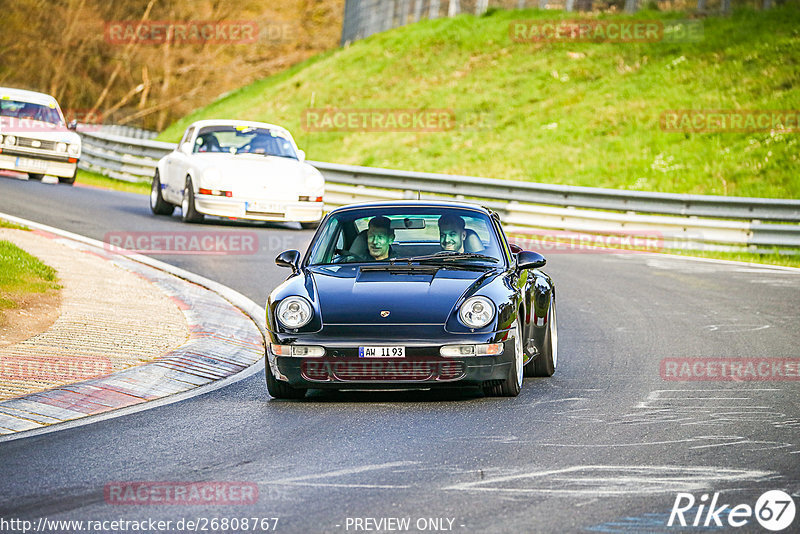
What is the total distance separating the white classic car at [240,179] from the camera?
19094 mm

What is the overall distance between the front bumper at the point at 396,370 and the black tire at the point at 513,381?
0.18 meters

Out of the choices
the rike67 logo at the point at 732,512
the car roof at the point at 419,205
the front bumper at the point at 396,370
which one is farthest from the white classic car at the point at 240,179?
the rike67 logo at the point at 732,512

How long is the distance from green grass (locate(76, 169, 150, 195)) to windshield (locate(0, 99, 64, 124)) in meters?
2.30

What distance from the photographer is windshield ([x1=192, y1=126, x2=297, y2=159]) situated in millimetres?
20203

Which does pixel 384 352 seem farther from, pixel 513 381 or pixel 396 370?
pixel 513 381

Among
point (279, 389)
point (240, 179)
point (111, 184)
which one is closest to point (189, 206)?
point (240, 179)

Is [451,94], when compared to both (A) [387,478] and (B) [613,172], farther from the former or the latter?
(A) [387,478]

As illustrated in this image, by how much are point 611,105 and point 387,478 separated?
1059 inches

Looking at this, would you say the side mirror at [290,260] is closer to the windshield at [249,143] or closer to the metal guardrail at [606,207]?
the windshield at [249,143]

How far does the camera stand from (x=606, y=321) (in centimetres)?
1273

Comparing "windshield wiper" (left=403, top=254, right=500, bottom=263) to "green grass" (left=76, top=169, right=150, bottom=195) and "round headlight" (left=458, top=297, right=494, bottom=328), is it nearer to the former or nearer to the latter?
"round headlight" (left=458, top=297, right=494, bottom=328)

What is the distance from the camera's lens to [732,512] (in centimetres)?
554

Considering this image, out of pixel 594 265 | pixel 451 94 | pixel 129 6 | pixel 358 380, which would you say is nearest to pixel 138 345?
pixel 358 380

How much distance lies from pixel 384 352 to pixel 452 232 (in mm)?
1682
